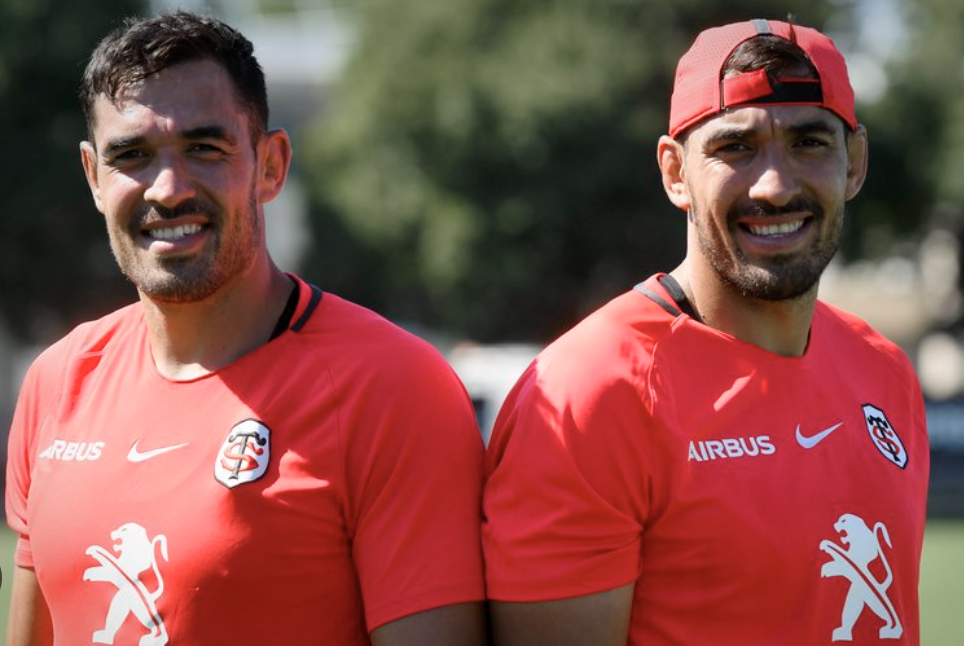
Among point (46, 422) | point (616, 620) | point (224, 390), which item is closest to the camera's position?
point (616, 620)

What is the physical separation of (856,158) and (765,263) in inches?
16.4

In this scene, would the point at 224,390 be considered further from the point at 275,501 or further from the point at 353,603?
the point at 353,603

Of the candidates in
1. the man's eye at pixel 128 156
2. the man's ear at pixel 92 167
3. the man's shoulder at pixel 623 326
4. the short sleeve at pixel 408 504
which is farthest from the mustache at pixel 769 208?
the man's ear at pixel 92 167

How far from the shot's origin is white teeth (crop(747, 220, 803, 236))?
3.31 metres

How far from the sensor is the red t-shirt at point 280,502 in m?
3.08

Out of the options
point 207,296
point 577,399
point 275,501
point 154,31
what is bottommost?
point 275,501

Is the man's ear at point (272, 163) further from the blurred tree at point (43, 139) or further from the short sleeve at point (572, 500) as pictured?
the blurred tree at point (43, 139)

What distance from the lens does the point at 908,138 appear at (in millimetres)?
28125

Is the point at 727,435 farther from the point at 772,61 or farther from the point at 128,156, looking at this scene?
the point at 128,156

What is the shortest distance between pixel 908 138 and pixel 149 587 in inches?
1059

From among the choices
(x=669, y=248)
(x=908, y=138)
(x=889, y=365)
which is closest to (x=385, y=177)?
(x=669, y=248)

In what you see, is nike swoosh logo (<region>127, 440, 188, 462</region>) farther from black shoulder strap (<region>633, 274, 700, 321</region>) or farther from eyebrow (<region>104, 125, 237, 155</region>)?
black shoulder strap (<region>633, 274, 700, 321</region>)

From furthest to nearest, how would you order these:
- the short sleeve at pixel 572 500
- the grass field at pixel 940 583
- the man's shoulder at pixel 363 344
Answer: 1. the grass field at pixel 940 583
2. the man's shoulder at pixel 363 344
3. the short sleeve at pixel 572 500

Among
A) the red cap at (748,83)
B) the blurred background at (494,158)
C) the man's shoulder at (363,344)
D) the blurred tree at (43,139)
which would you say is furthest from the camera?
the blurred background at (494,158)
